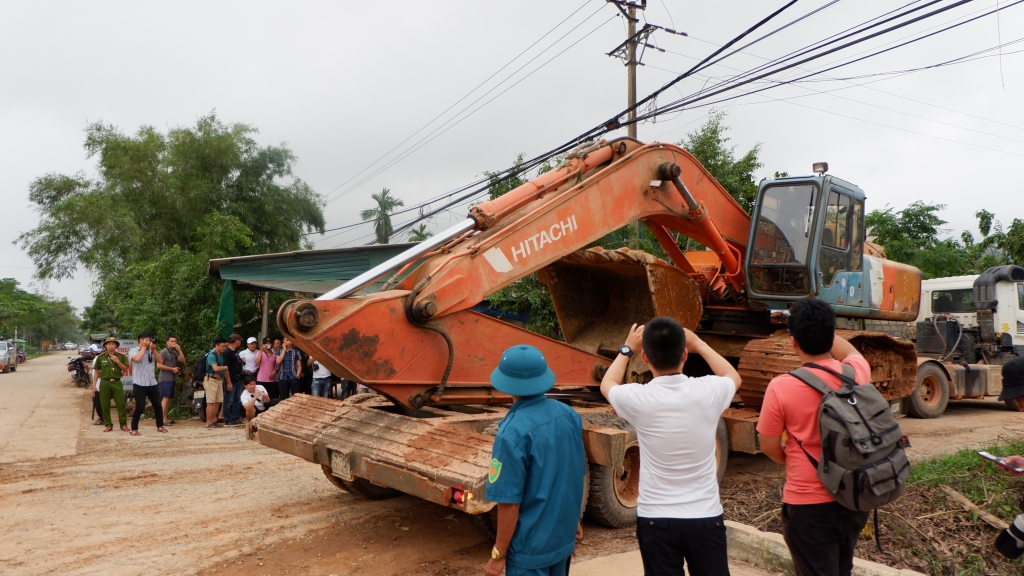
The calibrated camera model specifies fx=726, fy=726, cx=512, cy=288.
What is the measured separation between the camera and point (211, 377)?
477 inches

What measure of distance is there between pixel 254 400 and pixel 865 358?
8.44 meters

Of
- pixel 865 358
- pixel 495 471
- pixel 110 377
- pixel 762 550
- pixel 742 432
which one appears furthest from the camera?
pixel 110 377

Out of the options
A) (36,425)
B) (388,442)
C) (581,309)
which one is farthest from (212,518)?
(36,425)

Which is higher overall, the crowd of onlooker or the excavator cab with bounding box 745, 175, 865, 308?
the excavator cab with bounding box 745, 175, 865, 308

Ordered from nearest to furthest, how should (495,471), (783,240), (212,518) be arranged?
1. (495,471)
2. (212,518)
3. (783,240)

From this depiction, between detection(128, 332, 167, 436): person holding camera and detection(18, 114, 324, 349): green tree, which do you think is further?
detection(18, 114, 324, 349): green tree

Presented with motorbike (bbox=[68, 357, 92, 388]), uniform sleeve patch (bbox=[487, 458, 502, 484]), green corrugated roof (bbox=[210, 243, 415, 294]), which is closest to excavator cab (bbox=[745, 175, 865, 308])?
uniform sleeve patch (bbox=[487, 458, 502, 484])

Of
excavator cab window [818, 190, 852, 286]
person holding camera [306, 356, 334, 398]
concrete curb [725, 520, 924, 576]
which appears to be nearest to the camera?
concrete curb [725, 520, 924, 576]

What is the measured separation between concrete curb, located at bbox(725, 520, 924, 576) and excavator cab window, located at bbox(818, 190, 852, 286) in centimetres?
362

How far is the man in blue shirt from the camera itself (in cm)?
297

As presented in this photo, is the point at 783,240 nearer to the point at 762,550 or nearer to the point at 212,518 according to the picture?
the point at 762,550

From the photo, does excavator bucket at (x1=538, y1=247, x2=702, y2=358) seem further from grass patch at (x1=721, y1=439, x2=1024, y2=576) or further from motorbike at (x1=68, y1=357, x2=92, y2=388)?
motorbike at (x1=68, y1=357, x2=92, y2=388)

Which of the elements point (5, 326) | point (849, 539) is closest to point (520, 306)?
point (849, 539)

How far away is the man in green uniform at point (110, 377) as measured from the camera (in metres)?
11.1
